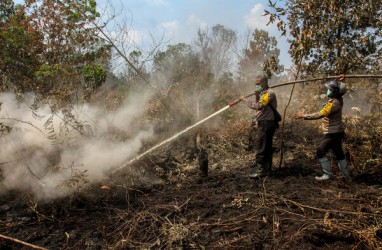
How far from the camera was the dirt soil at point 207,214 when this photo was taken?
12.2 feet

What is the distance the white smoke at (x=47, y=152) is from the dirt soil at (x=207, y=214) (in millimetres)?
282

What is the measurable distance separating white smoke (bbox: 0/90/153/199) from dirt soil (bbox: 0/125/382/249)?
0.28m

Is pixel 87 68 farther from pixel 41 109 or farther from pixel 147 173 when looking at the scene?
pixel 147 173

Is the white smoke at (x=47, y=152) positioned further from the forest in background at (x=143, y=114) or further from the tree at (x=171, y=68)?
the tree at (x=171, y=68)

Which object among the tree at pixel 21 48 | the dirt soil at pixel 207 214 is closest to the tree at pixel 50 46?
the tree at pixel 21 48

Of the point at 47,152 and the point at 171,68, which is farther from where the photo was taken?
the point at 171,68

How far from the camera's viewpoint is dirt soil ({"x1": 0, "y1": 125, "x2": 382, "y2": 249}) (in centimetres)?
371

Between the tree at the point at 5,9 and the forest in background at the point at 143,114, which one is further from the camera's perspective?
the tree at the point at 5,9

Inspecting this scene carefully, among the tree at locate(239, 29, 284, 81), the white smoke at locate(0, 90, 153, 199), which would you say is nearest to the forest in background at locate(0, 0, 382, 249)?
the white smoke at locate(0, 90, 153, 199)

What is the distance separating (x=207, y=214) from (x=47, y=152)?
3.47m

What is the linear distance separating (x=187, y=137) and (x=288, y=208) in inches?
196

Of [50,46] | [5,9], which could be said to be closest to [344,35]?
[50,46]

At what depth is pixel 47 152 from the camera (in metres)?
6.11

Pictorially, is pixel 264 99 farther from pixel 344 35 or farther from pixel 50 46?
pixel 50 46
